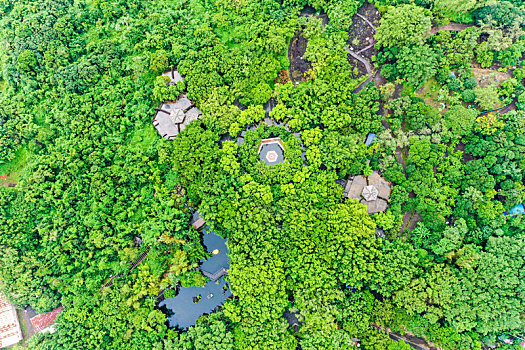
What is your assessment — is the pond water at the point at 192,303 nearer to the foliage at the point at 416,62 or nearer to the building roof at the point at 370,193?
the building roof at the point at 370,193

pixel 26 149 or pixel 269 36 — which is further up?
pixel 269 36

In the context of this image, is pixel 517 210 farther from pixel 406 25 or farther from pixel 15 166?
pixel 15 166

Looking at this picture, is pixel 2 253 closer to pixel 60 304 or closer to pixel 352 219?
pixel 60 304

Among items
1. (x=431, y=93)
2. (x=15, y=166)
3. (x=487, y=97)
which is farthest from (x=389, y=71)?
(x=15, y=166)

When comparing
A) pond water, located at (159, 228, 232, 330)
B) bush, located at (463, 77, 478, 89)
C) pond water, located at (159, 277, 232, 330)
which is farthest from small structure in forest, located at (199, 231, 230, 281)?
bush, located at (463, 77, 478, 89)

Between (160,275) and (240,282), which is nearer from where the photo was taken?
(240,282)

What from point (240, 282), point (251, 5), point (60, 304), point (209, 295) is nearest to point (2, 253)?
point (60, 304)

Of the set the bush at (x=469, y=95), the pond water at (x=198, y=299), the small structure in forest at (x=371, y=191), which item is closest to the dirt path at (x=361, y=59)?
the bush at (x=469, y=95)
